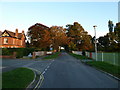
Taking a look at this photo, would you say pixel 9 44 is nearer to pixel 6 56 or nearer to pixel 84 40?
pixel 6 56

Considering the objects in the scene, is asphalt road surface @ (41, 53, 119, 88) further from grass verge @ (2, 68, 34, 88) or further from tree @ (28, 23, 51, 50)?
tree @ (28, 23, 51, 50)

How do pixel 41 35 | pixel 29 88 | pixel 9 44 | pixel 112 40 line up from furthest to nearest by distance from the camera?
pixel 41 35
pixel 9 44
pixel 112 40
pixel 29 88

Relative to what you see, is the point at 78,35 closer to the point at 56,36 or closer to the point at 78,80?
the point at 56,36

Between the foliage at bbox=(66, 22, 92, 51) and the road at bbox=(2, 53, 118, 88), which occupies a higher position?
the foliage at bbox=(66, 22, 92, 51)

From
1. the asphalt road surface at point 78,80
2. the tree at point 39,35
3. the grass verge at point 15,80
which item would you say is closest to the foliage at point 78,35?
the tree at point 39,35

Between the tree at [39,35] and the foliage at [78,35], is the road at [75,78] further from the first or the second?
the foliage at [78,35]

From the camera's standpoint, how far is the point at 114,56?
21422 millimetres

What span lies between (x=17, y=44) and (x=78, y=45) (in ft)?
104

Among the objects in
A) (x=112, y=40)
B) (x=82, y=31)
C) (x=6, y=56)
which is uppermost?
(x=82, y=31)

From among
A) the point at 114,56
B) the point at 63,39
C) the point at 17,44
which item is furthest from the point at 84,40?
the point at 114,56

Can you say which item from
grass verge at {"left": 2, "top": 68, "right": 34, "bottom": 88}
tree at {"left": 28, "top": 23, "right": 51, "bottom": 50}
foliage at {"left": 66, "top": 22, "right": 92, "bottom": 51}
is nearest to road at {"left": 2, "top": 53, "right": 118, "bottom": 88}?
grass verge at {"left": 2, "top": 68, "right": 34, "bottom": 88}

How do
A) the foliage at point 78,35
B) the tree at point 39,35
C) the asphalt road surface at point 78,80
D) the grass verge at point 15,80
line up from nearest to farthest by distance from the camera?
the grass verge at point 15,80 → the asphalt road surface at point 78,80 → the tree at point 39,35 → the foliage at point 78,35

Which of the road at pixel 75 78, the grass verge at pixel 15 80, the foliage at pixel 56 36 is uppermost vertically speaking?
the foliage at pixel 56 36

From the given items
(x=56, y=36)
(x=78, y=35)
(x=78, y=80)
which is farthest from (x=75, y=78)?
(x=78, y=35)
